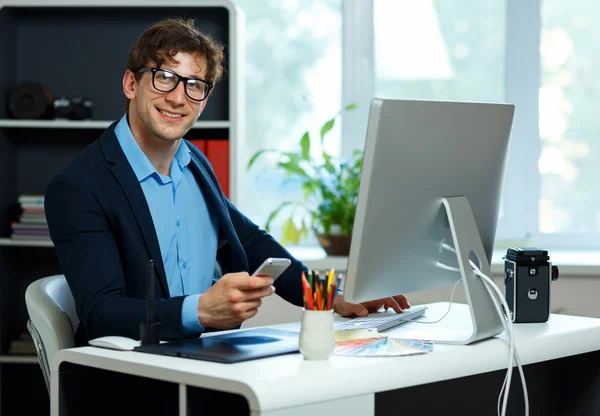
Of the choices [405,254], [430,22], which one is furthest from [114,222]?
[430,22]

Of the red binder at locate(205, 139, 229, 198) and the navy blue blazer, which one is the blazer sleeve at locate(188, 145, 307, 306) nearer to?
the navy blue blazer

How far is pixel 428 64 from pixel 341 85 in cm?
40

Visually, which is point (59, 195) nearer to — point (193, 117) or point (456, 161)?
point (193, 117)

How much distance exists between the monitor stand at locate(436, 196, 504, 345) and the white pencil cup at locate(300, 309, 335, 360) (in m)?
0.31

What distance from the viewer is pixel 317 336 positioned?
1380 millimetres

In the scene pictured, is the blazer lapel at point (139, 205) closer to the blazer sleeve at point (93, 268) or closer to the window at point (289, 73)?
the blazer sleeve at point (93, 268)

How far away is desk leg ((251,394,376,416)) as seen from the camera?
1.21 m

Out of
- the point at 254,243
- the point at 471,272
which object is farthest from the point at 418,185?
the point at 254,243

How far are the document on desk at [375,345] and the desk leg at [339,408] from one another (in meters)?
0.13

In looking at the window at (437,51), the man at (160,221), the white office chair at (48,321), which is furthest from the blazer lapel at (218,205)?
the window at (437,51)

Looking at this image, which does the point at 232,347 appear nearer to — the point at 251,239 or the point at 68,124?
the point at 251,239

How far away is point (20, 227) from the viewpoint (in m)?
3.28

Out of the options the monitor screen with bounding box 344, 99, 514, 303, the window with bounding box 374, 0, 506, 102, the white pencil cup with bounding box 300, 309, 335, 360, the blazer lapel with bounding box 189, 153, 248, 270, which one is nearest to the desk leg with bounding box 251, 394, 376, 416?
the white pencil cup with bounding box 300, 309, 335, 360

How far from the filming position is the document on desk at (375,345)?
146 centimetres
